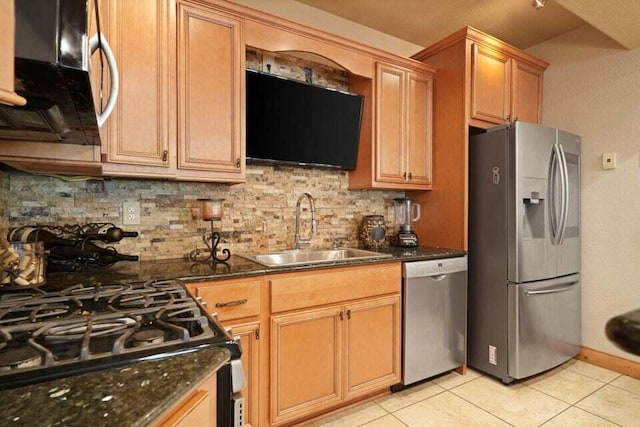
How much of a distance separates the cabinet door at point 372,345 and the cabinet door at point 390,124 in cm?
95

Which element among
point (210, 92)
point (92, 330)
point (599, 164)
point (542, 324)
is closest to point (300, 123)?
point (210, 92)

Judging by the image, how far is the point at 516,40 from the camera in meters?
3.16

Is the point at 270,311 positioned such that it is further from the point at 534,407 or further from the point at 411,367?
the point at 534,407

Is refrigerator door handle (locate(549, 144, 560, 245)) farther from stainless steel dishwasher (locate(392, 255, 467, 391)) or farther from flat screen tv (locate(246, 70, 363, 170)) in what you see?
flat screen tv (locate(246, 70, 363, 170))

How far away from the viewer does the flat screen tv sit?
2.19 m

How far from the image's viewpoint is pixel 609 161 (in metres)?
2.68

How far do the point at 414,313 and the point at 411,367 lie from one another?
0.35 meters

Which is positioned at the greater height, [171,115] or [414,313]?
[171,115]

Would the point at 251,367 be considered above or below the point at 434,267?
below

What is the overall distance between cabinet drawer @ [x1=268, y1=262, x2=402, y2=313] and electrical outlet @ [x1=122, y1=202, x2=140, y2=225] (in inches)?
34.8

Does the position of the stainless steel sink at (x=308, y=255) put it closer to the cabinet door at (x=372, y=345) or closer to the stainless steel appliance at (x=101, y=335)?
the cabinet door at (x=372, y=345)

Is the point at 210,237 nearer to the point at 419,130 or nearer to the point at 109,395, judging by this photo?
the point at 109,395

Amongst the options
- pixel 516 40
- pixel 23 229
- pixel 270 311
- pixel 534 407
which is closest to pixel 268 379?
pixel 270 311

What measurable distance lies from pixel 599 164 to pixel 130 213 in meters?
3.40
